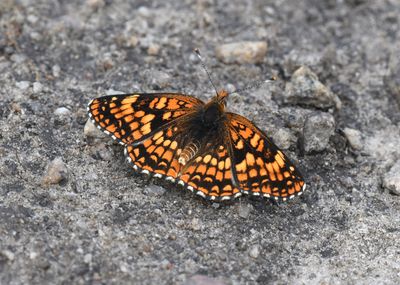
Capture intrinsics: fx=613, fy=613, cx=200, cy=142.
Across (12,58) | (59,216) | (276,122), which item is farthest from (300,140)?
(12,58)

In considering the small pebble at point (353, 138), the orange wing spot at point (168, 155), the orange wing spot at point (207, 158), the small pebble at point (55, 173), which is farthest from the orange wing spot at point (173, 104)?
the small pebble at point (353, 138)

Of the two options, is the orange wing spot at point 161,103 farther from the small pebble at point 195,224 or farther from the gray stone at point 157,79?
the small pebble at point 195,224

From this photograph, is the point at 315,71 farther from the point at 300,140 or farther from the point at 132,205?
the point at 132,205

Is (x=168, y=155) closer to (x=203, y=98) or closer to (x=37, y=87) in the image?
(x=203, y=98)

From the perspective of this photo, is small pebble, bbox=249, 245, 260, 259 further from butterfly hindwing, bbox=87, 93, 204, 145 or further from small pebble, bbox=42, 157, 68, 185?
small pebble, bbox=42, 157, 68, 185

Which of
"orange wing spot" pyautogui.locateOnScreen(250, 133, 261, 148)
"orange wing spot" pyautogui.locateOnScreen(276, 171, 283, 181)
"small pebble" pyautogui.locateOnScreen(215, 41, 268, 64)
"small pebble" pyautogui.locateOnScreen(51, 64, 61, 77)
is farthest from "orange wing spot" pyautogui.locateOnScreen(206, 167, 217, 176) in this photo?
"small pebble" pyautogui.locateOnScreen(51, 64, 61, 77)

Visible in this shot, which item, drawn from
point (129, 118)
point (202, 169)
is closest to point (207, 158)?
point (202, 169)
